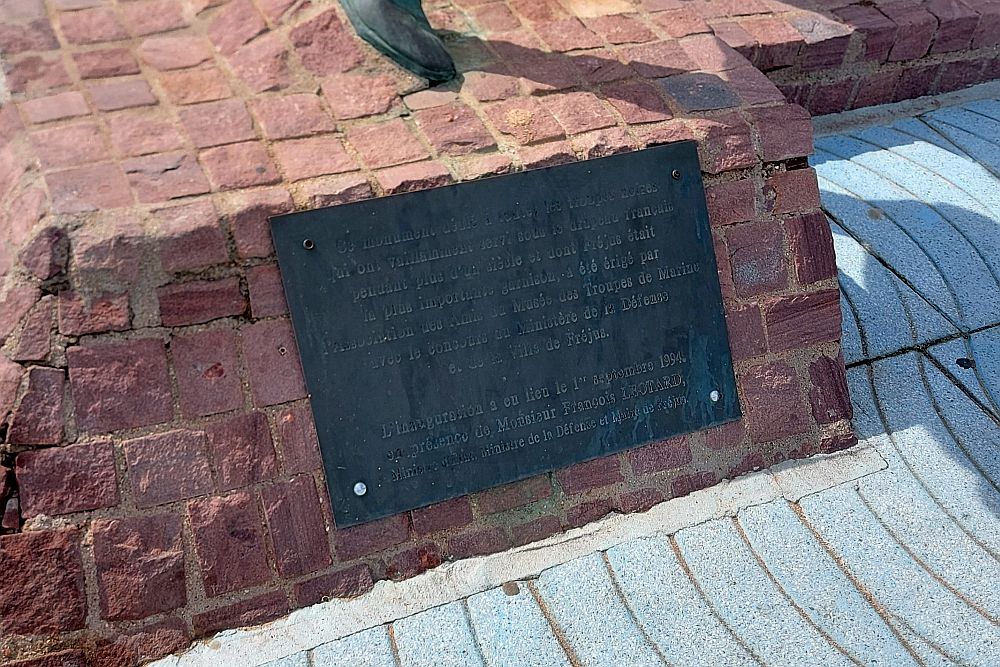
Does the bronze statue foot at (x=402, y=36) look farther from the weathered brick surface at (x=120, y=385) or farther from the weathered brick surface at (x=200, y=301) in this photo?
the weathered brick surface at (x=120, y=385)

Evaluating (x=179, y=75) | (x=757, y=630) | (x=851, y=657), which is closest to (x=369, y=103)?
(x=179, y=75)

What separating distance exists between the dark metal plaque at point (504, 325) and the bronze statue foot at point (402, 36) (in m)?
0.49

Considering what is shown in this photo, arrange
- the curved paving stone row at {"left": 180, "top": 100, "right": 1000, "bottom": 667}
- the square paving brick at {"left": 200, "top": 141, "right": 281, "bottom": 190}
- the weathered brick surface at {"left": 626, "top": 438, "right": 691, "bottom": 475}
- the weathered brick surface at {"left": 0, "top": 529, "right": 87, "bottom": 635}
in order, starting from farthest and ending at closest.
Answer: the weathered brick surface at {"left": 626, "top": 438, "right": 691, "bottom": 475}
the square paving brick at {"left": 200, "top": 141, "right": 281, "bottom": 190}
the curved paving stone row at {"left": 180, "top": 100, "right": 1000, "bottom": 667}
the weathered brick surface at {"left": 0, "top": 529, "right": 87, "bottom": 635}

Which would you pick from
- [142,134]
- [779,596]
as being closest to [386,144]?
[142,134]

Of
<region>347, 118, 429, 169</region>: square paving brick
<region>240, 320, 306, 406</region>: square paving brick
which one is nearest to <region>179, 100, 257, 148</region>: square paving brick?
<region>347, 118, 429, 169</region>: square paving brick

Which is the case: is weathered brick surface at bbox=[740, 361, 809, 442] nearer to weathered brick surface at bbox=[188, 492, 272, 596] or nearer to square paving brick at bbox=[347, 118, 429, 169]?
square paving brick at bbox=[347, 118, 429, 169]

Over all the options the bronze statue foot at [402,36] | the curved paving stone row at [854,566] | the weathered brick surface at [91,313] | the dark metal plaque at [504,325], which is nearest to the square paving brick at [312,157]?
the dark metal plaque at [504,325]

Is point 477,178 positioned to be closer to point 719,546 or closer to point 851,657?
point 719,546

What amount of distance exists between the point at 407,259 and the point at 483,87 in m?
0.67

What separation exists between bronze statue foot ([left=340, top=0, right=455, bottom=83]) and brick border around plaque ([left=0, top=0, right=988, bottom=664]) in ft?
0.17

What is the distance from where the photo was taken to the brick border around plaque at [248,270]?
2.20 metres

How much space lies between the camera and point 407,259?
7.88 feet

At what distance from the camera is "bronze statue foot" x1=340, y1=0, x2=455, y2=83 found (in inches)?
108

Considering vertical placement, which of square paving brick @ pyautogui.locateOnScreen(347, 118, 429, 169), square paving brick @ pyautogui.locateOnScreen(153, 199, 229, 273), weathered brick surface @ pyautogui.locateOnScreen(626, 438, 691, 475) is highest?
square paving brick @ pyautogui.locateOnScreen(347, 118, 429, 169)
